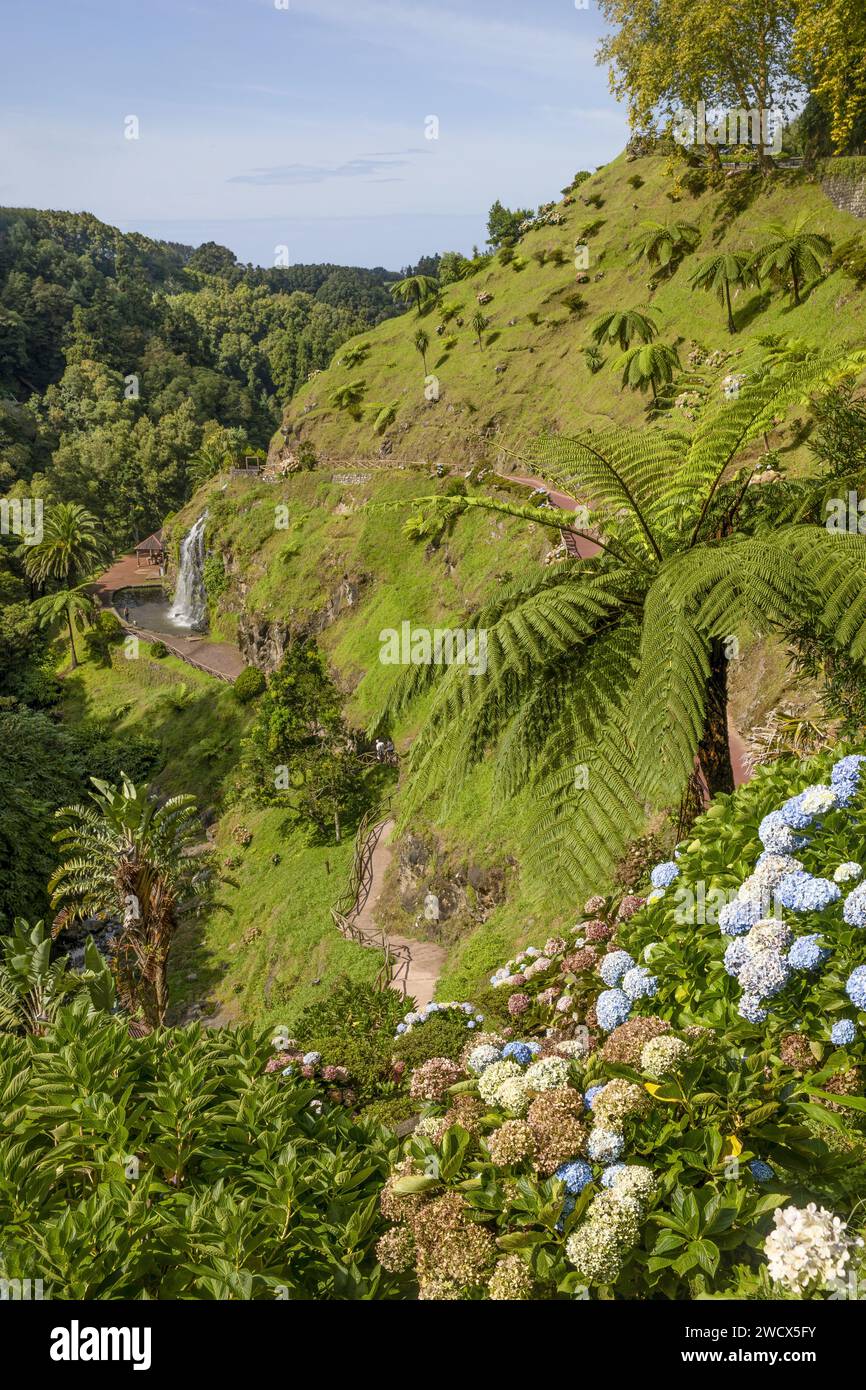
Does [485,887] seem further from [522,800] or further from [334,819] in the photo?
[334,819]

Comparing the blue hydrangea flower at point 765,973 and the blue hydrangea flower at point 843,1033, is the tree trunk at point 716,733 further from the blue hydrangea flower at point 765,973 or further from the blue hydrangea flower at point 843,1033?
the blue hydrangea flower at point 843,1033

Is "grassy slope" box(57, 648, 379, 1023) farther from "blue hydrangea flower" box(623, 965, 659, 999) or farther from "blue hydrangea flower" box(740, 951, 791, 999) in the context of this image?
"blue hydrangea flower" box(740, 951, 791, 999)

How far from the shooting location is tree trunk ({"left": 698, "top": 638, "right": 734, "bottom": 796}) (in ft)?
17.6

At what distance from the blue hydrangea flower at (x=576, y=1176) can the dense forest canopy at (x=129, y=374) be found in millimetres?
63419

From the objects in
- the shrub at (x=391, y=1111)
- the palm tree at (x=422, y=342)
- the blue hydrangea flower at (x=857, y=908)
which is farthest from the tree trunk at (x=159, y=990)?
the palm tree at (x=422, y=342)

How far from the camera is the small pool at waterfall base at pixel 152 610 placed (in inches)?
→ 1987

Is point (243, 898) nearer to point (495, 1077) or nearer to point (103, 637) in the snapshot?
point (495, 1077)

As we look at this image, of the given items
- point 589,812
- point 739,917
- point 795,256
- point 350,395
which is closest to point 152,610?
point 350,395

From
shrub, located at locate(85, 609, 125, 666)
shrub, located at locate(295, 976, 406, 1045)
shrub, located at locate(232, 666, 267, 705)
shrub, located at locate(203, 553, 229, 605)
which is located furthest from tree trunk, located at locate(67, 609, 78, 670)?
shrub, located at locate(295, 976, 406, 1045)

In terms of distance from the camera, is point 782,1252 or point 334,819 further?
point 334,819

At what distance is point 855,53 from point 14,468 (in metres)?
65.8

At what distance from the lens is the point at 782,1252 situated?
2488 mm

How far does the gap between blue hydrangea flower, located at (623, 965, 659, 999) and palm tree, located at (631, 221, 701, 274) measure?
136 feet
